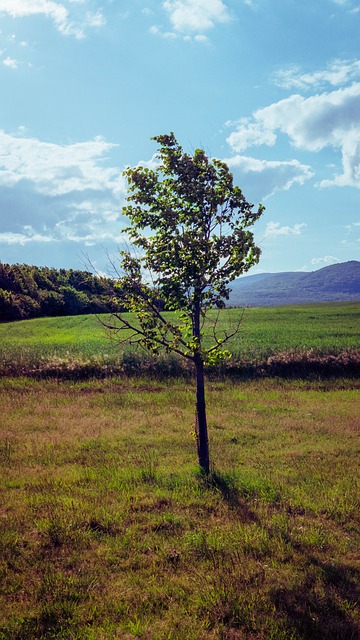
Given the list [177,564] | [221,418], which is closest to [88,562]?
[177,564]

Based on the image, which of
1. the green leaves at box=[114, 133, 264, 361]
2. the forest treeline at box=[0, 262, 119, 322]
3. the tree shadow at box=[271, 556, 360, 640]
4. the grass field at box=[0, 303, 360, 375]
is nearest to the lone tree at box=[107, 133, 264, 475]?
the green leaves at box=[114, 133, 264, 361]

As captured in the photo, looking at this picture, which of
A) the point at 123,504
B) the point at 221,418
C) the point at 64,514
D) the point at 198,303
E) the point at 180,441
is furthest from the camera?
the point at 221,418

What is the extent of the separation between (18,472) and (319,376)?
1979 cm

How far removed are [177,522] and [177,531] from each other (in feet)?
1.10

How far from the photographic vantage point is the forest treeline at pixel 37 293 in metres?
79.6

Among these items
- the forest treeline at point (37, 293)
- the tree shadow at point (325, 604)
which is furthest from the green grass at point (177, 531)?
the forest treeline at point (37, 293)

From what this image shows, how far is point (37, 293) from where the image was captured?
305 ft

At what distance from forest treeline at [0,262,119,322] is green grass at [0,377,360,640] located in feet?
189

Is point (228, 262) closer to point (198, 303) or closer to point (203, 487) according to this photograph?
point (198, 303)

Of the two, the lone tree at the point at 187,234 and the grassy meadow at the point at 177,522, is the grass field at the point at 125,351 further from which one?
the lone tree at the point at 187,234

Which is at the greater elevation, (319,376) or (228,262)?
(228,262)

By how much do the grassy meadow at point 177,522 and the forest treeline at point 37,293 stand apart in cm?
5614

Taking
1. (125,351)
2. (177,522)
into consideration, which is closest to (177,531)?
(177,522)

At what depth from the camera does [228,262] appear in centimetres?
1116
